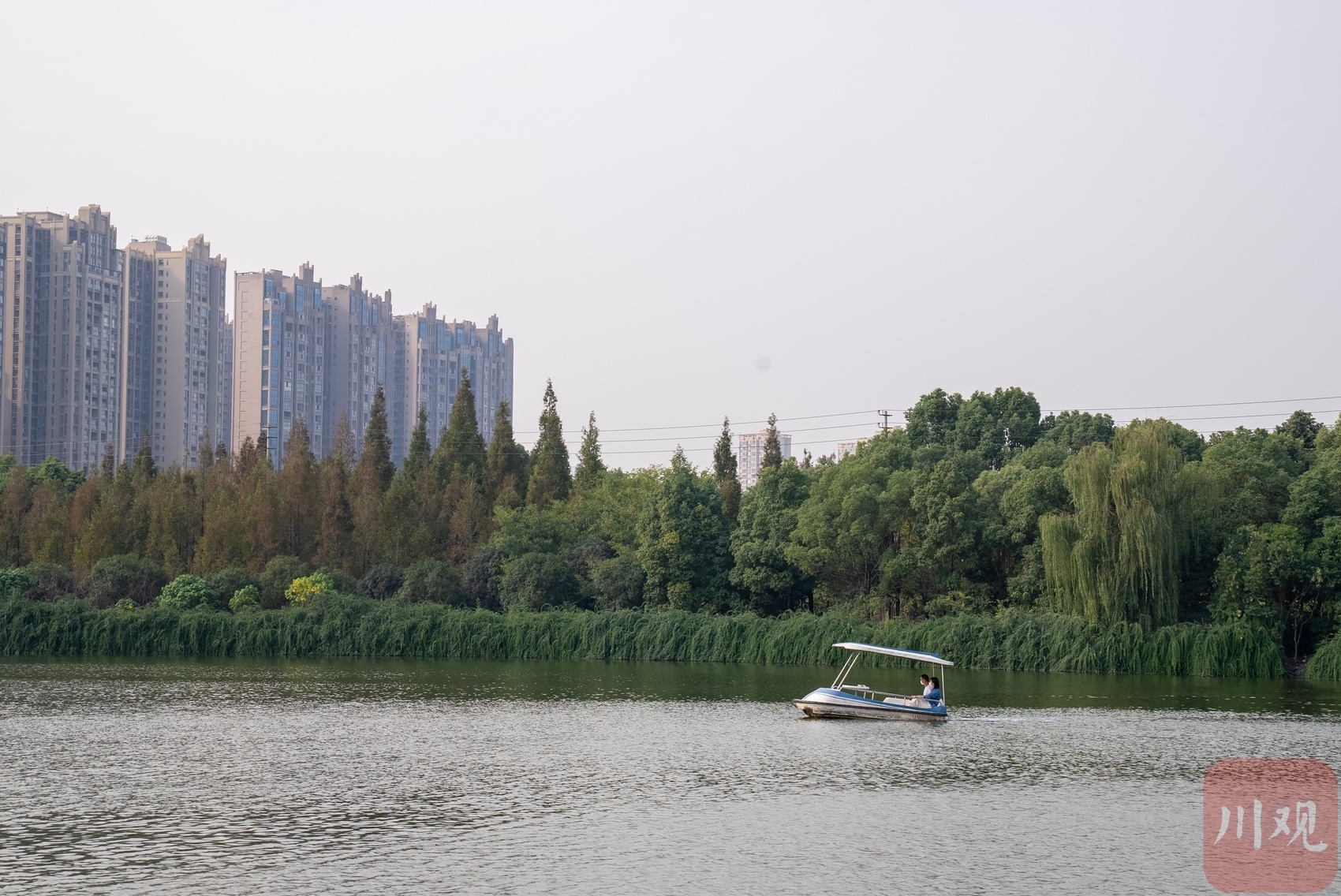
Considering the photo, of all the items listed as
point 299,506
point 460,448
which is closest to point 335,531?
point 299,506

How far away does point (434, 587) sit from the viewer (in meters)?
80.1

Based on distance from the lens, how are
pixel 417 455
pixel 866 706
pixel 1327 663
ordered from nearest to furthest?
pixel 866 706 → pixel 1327 663 → pixel 417 455

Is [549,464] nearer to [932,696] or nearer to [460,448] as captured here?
[460,448]

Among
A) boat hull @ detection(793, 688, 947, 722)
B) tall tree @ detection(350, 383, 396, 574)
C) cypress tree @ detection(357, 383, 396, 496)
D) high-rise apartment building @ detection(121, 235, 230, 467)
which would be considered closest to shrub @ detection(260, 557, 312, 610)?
tall tree @ detection(350, 383, 396, 574)

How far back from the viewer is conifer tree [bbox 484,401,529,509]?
98125mm

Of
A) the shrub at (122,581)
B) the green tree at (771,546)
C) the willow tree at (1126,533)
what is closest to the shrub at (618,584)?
the green tree at (771,546)

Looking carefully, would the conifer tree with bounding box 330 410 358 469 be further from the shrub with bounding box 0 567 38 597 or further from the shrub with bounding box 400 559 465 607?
the shrub with bounding box 400 559 465 607

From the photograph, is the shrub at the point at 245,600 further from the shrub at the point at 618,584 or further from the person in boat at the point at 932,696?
the person in boat at the point at 932,696

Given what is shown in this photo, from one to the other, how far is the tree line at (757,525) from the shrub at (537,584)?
17 cm

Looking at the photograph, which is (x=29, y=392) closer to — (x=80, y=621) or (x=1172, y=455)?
(x=80, y=621)

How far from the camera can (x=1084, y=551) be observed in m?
58.5

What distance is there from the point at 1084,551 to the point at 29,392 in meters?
146

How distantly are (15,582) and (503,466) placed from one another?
34539 mm

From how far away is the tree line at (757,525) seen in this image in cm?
5894
